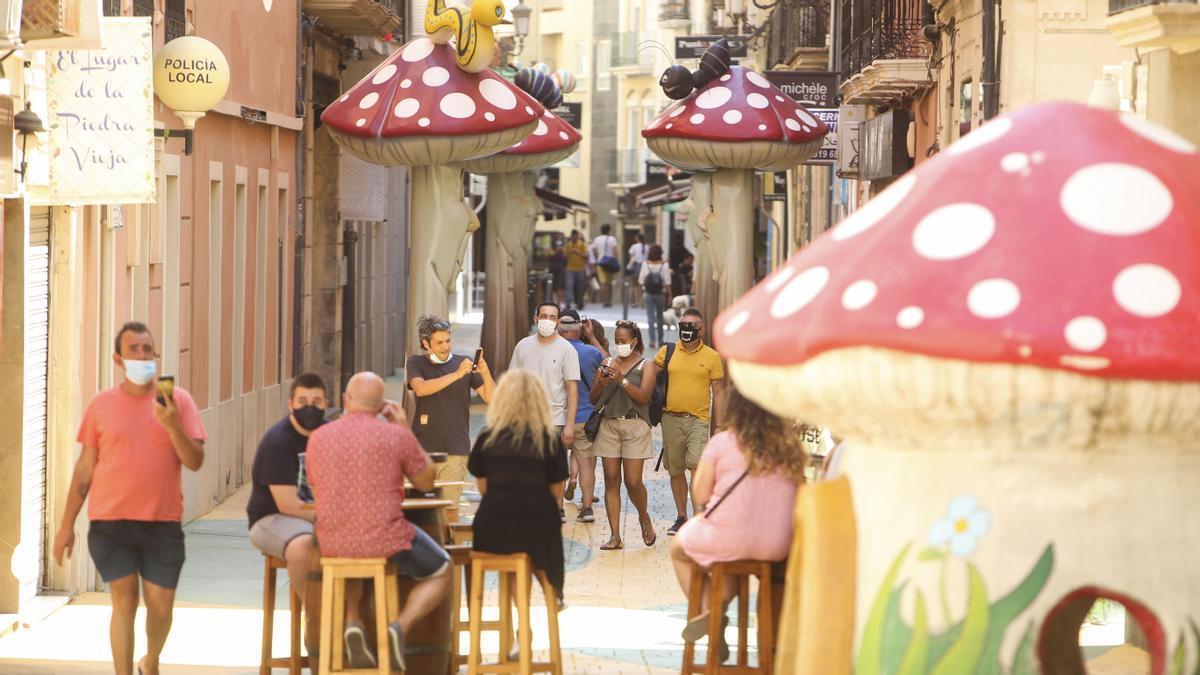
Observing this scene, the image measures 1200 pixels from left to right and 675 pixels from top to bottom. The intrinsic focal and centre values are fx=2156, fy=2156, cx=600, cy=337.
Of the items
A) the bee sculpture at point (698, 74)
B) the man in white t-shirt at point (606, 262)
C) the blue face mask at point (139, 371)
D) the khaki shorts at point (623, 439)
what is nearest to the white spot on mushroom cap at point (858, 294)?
the blue face mask at point (139, 371)

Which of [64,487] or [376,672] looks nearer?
[376,672]

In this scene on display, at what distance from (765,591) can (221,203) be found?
33.5 feet

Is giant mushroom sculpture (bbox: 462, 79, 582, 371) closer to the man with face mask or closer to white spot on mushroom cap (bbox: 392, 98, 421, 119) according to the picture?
white spot on mushroom cap (bbox: 392, 98, 421, 119)

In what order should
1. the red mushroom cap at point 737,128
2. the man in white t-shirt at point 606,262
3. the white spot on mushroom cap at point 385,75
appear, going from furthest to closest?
the man in white t-shirt at point 606,262 → the red mushroom cap at point 737,128 → the white spot on mushroom cap at point 385,75

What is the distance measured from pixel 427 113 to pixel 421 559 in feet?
29.1

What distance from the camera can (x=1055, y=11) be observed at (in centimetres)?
1591

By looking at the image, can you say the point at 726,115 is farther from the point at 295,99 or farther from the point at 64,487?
the point at 64,487

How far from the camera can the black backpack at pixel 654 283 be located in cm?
3606

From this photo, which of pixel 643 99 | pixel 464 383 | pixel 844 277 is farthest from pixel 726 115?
pixel 643 99

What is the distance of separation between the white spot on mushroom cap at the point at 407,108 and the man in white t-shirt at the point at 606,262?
107ft

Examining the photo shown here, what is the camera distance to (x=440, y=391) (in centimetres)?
1427

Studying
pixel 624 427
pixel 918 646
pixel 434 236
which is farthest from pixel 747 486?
→ pixel 434 236

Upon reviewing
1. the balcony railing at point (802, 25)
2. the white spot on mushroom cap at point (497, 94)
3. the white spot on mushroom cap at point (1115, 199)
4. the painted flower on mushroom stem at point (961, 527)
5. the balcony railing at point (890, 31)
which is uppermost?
the balcony railing at point (802, 25)

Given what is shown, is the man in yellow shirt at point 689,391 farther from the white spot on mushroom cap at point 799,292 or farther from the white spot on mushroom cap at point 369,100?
the white spot on mushroom cap at point 799,292
